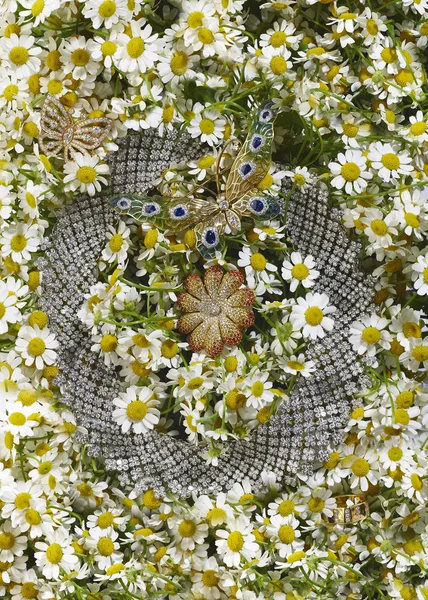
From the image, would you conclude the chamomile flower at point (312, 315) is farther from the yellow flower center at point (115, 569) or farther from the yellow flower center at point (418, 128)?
the yellow flower center at point (115, 569)

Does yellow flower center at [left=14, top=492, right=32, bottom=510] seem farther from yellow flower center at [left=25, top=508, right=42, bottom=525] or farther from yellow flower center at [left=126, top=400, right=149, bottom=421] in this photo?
yellow flower center at [left=126, top=400, right=149, bottom=421]

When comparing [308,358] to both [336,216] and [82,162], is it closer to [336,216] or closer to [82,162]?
[336,216]

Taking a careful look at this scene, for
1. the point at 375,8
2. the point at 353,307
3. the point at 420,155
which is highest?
the point at 375,8

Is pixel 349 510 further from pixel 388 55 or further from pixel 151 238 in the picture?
pixel 388 55

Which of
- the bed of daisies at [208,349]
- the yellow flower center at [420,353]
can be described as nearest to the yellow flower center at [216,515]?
the bed of daisies at [208,349]

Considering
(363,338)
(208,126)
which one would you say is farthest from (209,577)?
(208,126)

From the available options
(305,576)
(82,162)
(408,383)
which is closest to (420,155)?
(408,383)
